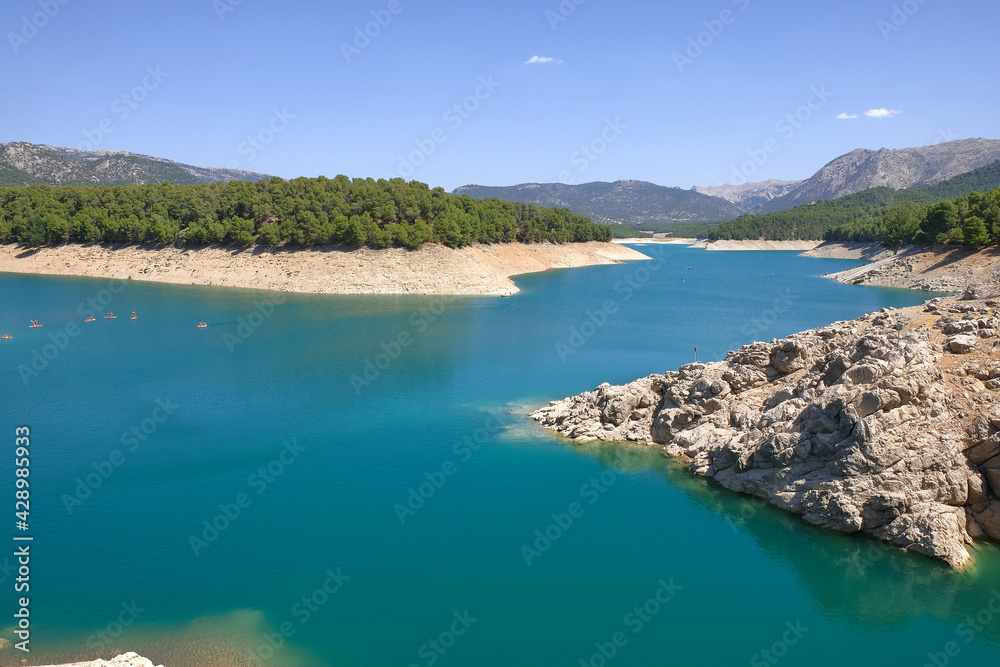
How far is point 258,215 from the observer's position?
250ft

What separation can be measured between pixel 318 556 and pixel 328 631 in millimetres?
3042

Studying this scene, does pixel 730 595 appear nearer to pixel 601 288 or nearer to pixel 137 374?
pixel 137 374

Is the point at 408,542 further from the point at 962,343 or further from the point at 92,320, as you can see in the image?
the point at 92,320

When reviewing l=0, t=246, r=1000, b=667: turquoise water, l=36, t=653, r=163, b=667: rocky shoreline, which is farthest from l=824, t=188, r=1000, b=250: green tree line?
l=36, t=653, r=163, b=667: rocky shoreline

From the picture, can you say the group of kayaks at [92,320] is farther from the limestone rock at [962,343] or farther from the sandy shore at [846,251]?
the sandy shore at [846,251]

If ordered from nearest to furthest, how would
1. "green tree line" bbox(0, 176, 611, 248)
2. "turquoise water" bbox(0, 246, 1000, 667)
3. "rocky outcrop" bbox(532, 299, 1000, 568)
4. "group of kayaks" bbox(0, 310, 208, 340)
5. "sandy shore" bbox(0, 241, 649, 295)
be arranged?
"turquoise water" bbox(0, 246, 1000, 667) < "rocky outcrop" bbox(532, 299, 1000, 568) < "group of kayaks" bbox(0, 310, 208, 340) < "sandy shore" bbox(0, 241, 649, 295) < "green tree line" bbox(0, 176, 611, 248)

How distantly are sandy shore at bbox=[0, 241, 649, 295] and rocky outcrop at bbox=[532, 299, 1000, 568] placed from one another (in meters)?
44.6

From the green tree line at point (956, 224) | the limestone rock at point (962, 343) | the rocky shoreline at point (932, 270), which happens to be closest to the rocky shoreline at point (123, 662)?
the limestone rock at point (962, 343)

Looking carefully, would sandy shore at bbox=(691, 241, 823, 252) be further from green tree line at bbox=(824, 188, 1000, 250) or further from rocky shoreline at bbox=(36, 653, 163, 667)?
rocky shoreline at bbox=(36, 653, 163, 667)

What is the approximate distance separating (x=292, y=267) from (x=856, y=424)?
62.0 m

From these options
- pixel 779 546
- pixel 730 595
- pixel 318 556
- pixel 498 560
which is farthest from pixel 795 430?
pixel 318 556

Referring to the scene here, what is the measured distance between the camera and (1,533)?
17875 mm

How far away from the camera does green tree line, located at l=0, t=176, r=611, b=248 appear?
7262cm

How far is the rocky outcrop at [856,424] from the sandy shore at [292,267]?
44.6 meters
